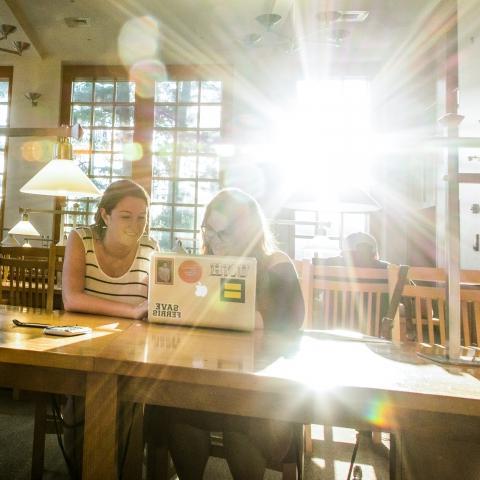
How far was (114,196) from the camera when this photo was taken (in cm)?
184

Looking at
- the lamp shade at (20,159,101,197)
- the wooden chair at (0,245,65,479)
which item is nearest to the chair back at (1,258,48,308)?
the wooden chair at (0,245,65,479)

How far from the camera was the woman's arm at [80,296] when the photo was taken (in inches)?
57.9

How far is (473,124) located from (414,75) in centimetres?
175

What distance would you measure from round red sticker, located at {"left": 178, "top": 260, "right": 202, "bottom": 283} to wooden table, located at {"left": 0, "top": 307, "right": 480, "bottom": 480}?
0.21 metres

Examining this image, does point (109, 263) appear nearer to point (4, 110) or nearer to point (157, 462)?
point (157, 462)

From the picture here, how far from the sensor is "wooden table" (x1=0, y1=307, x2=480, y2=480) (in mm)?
760

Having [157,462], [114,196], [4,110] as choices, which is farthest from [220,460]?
[4,110]

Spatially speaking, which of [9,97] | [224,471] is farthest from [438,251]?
[9,97]

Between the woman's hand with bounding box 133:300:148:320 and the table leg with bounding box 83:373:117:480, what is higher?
the woman's hand with bounding box 133:300:148:320

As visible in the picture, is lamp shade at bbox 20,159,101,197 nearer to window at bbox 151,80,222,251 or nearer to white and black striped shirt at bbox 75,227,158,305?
white and black striped shirt at bbox 75,227,158,305

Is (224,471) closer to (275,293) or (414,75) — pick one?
(275,293)

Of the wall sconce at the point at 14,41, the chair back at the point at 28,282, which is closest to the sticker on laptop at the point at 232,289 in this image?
the chair back at the point at 28,282

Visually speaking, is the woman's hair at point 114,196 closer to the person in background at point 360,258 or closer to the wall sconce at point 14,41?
the person in background at point 360,258

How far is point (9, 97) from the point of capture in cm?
615
